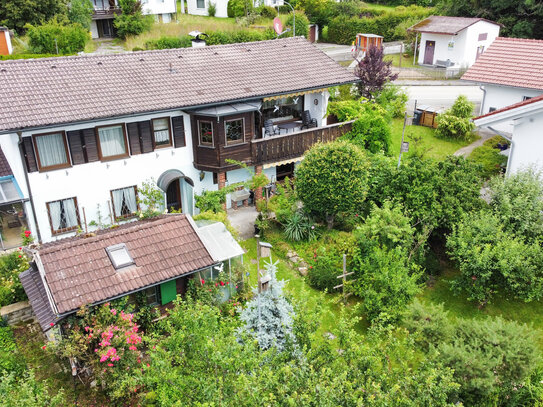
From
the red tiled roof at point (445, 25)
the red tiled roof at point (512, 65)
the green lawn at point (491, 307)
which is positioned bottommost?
the green lawn at point (491, 307)

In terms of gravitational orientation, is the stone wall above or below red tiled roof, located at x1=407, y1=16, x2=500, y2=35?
below

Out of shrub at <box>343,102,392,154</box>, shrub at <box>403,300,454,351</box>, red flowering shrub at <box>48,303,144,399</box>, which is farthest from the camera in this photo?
shrub at <box>343,102,392,154</box>

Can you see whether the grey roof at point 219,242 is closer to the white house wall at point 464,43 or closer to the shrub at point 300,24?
the white house wall at point 464,43

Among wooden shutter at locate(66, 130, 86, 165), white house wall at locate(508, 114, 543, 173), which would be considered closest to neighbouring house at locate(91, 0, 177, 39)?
wooden shutter at locate(66, 130, 86, 165)

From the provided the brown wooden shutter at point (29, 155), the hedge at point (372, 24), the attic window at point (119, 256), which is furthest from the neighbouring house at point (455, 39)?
the attic window at point (119, 256)

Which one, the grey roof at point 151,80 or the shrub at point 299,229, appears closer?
the grey roof at point 151,80

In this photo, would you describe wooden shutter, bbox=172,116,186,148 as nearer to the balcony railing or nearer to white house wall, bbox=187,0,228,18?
the balcony railing
